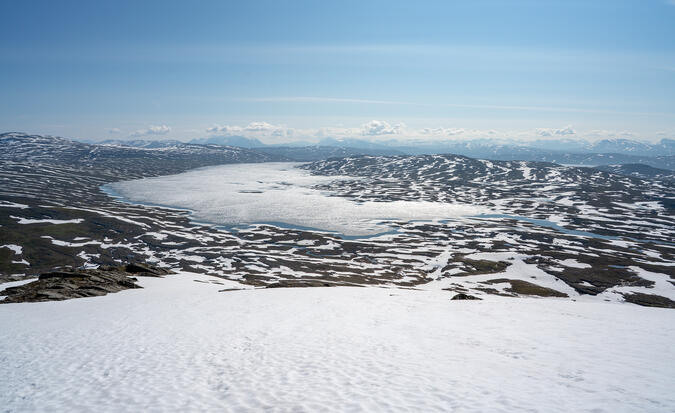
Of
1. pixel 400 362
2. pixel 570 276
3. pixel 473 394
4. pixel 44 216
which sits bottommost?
pixel 570 276

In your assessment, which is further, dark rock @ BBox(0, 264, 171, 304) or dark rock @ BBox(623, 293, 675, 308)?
dark rock @ BBox(623, 293, 675, 308)

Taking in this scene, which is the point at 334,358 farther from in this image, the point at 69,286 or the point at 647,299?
the point at 647,299

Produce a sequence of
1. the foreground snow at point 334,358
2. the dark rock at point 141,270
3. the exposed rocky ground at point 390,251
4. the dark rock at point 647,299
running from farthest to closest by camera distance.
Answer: the exposed rocky ground at point 390,251 → the dark rock at point 647,299 → the dark rock at point 141,270 → the foreground snow at point 334,358

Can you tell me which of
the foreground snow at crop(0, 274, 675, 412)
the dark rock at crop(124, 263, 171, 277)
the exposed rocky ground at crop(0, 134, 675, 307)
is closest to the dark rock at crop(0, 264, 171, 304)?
the foreground snow at crop(0, 274, 675, 412)

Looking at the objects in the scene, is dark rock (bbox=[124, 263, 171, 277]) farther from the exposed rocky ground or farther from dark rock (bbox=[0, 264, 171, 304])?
the exposed rocky ground

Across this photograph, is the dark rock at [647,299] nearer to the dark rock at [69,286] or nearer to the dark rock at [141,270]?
the dark rock at [141,270]

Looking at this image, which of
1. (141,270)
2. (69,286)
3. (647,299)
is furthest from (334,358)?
(647,299)

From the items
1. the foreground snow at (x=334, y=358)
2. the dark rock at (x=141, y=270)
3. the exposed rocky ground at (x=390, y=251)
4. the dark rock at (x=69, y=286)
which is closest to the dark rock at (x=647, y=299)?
the exposed rocky ground at (x=390, y=251)

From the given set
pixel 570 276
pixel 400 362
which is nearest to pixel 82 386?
pixel 400 362

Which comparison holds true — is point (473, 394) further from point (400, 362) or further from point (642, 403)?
point (642, 403)
